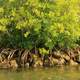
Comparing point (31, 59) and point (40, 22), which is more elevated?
point (40, 22)

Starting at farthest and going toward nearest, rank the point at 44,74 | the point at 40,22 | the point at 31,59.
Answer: the point at 31,59 < the point at 40,22 < the point at 44,74

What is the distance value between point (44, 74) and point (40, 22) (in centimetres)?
559

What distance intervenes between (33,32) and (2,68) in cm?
394

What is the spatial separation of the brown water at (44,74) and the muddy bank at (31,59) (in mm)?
1869

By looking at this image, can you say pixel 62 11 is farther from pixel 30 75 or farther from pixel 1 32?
pixel 30 75

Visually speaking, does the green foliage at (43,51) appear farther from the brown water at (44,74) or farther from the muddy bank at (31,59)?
the brown water at (44,74)

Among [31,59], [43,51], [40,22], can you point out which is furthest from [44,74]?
[40,22]

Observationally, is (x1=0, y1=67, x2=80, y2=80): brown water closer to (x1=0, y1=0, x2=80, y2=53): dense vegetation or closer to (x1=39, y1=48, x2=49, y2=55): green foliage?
(x1=39, y1=48, x2=49, y2=55): green foliage

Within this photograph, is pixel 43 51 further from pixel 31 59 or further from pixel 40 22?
pixel 40 22

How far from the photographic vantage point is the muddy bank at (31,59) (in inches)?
1229

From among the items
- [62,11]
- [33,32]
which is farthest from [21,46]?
[62,11]

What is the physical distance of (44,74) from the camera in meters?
27.2

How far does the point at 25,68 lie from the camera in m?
30.1

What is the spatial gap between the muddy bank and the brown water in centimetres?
187
